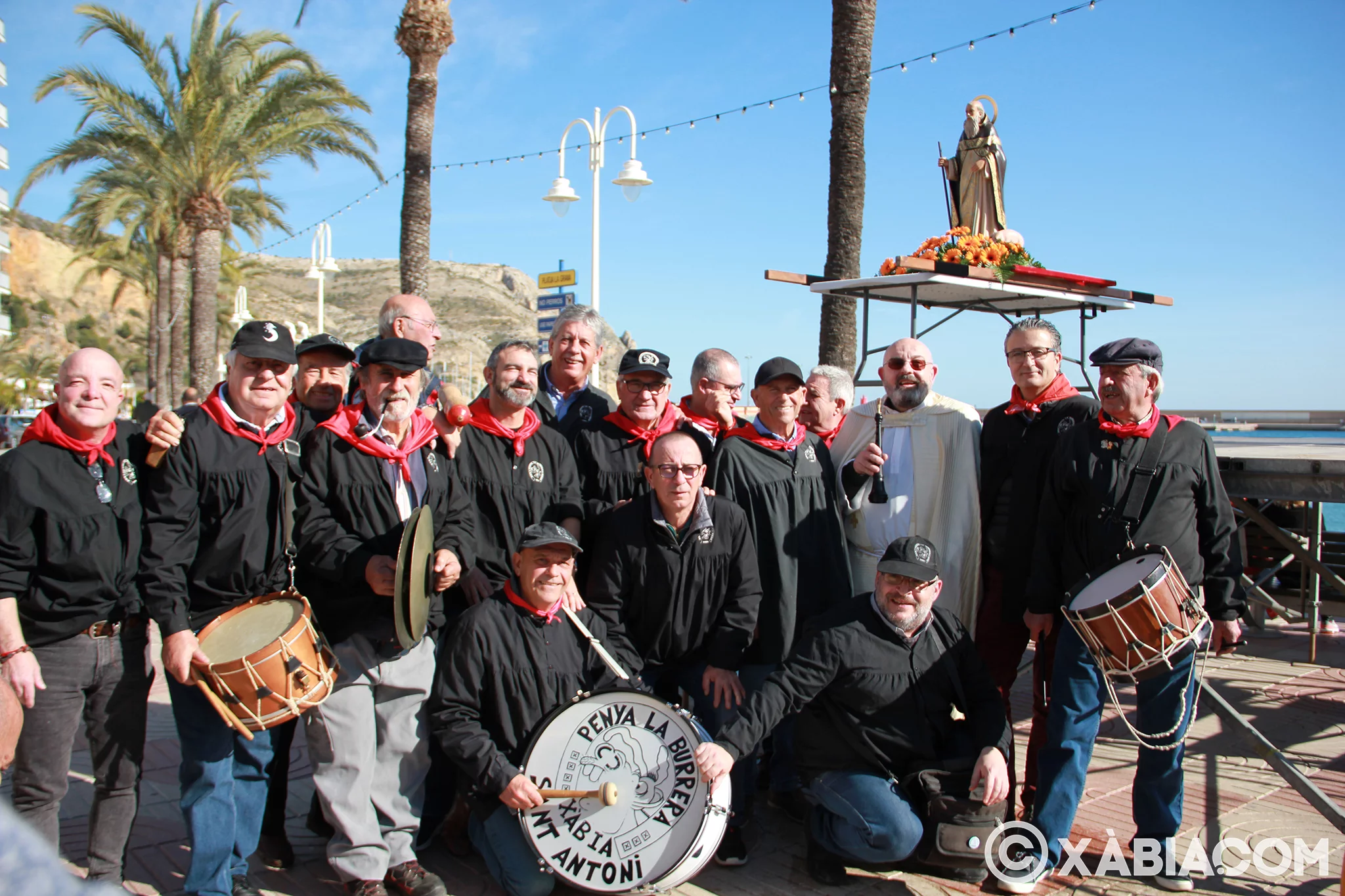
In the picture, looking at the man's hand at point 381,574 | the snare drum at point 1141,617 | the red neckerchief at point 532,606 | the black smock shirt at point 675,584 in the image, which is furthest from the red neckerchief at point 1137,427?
the man's hand at point 381,574

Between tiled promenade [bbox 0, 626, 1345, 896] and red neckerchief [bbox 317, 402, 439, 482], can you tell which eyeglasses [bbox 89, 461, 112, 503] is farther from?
tiled promenade [bbox 0, 626, 1345, 896]

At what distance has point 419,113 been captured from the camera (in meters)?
13.2

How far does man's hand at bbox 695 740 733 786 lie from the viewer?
3627 millimetres

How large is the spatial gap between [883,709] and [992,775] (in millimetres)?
477

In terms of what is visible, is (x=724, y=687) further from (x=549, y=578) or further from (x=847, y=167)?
(x=847, y=167)

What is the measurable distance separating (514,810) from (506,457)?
1.50m

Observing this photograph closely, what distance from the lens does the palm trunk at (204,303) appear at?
65.7 ft

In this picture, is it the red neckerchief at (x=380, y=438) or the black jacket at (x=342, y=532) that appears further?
the red neckerchief at (x=380, y=438)

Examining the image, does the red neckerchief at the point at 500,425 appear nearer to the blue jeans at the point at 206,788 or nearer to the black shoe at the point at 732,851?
the blue jeans at the point at 206,788

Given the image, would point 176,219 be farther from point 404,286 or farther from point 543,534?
point 543,534

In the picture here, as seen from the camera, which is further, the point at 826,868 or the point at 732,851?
the point at 732,851

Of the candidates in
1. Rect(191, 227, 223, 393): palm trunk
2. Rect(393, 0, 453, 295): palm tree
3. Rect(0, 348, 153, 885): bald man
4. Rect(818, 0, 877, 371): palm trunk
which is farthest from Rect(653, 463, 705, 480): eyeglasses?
Rect(191, 227, 223, 393): palm trunk

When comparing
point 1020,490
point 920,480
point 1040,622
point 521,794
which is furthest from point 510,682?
point 1020,490

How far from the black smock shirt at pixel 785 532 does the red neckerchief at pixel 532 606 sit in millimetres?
972
